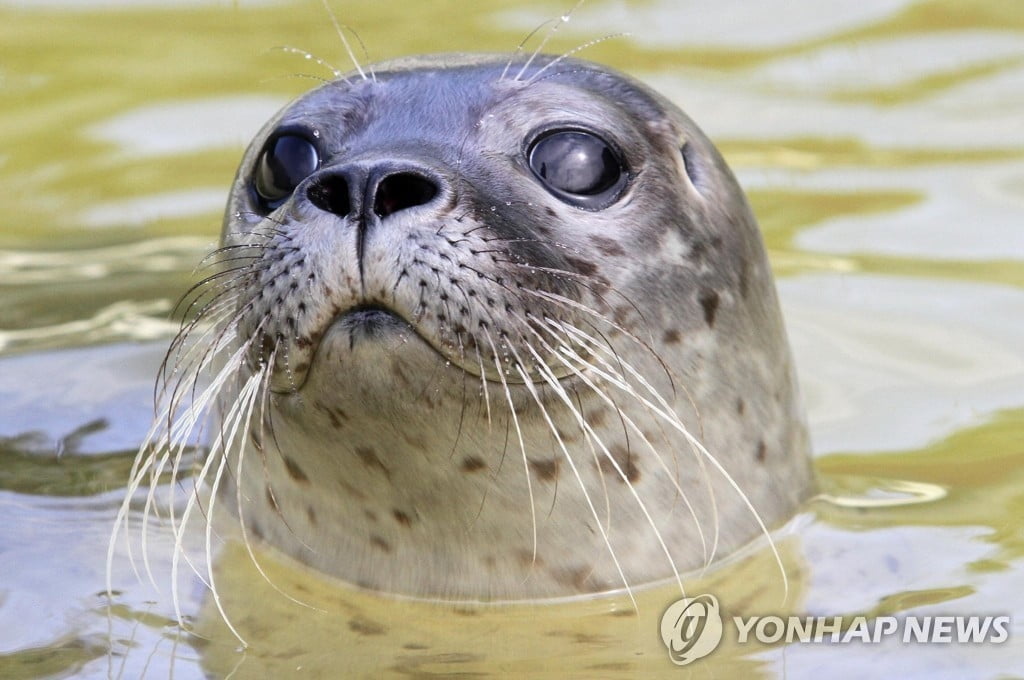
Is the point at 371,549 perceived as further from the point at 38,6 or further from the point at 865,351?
the point at 38,6

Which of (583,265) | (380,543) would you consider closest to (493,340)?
(583,265)

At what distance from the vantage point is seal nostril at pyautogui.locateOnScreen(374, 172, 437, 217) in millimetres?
3051

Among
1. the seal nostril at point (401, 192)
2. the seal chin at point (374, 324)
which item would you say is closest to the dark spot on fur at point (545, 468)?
the seal chin at point (374, 324)

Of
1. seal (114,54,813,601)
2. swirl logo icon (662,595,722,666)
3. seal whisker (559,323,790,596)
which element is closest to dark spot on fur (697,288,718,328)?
seal (114,54,813,601)

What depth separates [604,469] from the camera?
11.5 ft

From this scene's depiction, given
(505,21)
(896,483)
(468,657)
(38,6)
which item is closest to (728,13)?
(505,21)

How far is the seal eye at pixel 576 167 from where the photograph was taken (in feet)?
11.4

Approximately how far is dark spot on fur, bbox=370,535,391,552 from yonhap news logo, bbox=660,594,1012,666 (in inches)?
21.8

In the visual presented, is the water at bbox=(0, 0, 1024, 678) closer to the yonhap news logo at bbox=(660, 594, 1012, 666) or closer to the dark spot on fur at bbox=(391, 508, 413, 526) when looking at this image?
the yonhap news logo at bbox=(660, 594, 1012, 666)

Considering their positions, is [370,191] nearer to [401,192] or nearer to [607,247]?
[401,192]

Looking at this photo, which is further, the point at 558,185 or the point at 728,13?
the point at 728,13

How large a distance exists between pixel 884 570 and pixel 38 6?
5768mm

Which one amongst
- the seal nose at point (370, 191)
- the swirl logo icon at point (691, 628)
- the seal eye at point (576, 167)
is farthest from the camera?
the seal eye at point (576, 167)

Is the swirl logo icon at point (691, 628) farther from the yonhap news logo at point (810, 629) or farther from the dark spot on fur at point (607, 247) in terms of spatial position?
the dark spot on fur at point (607, 247)
